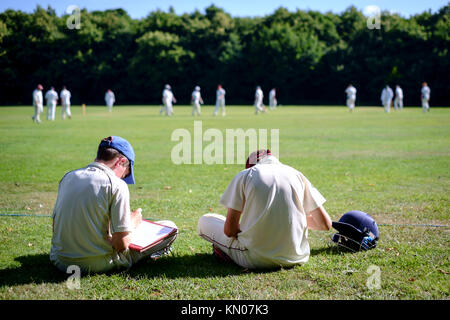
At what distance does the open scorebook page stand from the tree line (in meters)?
59.0

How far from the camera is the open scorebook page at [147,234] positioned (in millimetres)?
4684

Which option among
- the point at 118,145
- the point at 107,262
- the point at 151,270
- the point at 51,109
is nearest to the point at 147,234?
the point at 151,270

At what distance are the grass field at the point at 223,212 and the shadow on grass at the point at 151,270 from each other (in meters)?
0.01

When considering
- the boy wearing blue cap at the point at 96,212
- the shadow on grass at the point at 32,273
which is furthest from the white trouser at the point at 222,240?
the shadow on grass at the point at 32,273

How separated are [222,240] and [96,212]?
1518 millimetres

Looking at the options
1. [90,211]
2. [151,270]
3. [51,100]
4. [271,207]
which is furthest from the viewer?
[51,100]

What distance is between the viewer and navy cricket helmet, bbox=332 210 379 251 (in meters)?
5.42

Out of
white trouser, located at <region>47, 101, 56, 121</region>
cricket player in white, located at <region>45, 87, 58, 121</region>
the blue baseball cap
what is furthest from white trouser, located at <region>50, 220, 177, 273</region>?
white trouser, located at <region>47, 101, 56, 121</region>

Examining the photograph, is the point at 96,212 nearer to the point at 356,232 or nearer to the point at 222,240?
the point at 222,240

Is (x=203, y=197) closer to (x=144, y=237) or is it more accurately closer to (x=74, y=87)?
(x=144, y=237)

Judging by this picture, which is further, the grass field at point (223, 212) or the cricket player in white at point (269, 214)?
the cricket player in white at point (269, 214)

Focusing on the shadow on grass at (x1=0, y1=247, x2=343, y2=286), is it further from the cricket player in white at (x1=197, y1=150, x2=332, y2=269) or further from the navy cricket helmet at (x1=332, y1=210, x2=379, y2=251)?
the navy cricket helmet at (x1=332, y1=210, x2=379, y2=251)

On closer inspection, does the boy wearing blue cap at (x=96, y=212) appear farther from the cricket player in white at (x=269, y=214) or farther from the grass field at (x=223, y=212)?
the cricket player in white at (x=269, y=214)

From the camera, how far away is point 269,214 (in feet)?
14.5
